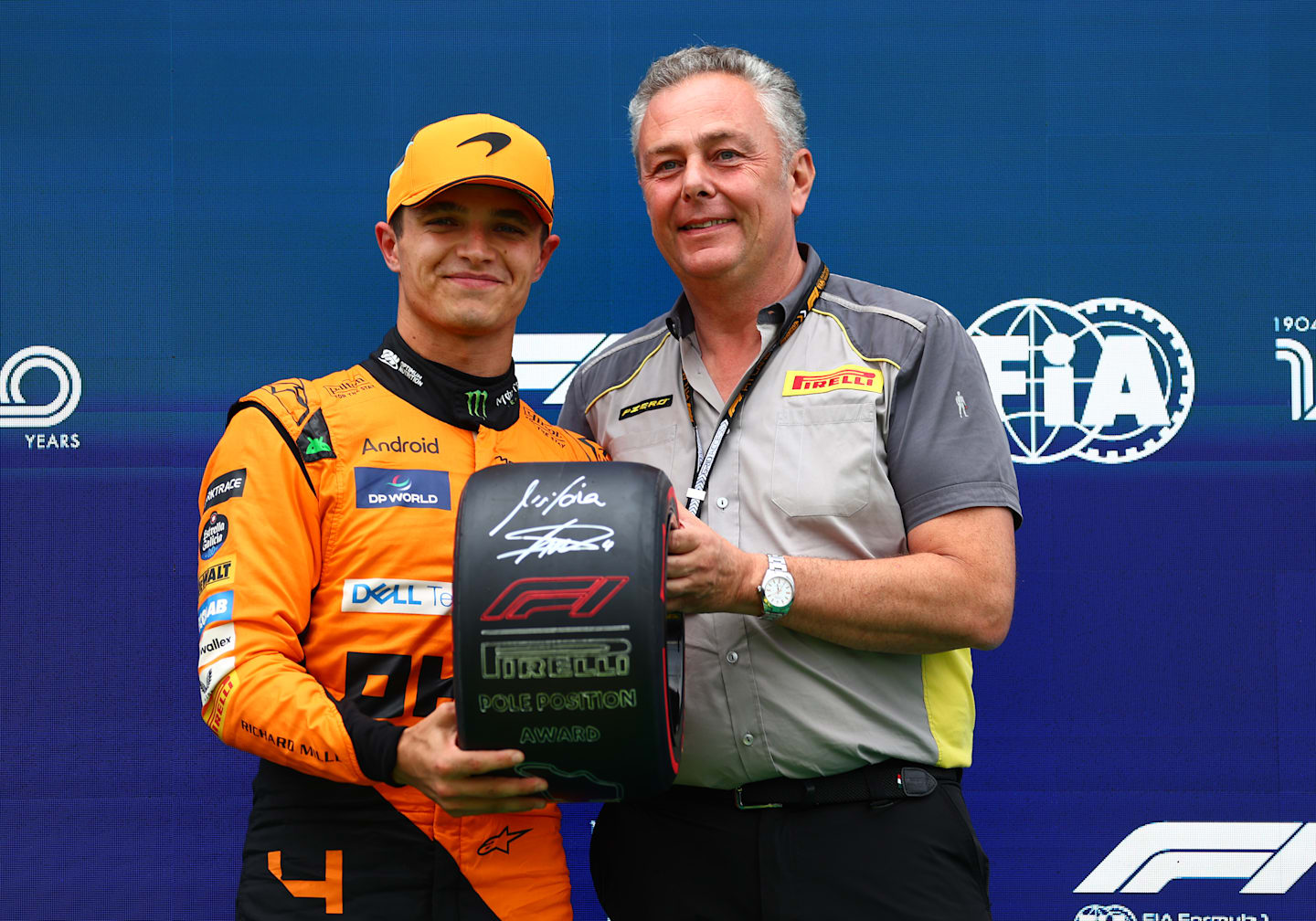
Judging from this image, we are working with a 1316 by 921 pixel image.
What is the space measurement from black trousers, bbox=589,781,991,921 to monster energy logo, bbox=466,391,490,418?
627 millimetres

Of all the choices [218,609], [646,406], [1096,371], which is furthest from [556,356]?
[1096,371]

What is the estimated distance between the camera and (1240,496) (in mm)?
2025

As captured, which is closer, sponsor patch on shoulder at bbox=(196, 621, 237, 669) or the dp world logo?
sponsor patch on shoulder at bbox=(196, 621, 237, 669)

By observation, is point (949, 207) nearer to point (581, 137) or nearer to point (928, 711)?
point (581, 137)

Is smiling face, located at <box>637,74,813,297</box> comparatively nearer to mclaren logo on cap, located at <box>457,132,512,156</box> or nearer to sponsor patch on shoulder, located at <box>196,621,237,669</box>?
mclaren logo on cap, located at <box>457,132,512,156</box>

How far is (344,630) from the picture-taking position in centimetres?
123

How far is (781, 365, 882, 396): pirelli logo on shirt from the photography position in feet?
4.65

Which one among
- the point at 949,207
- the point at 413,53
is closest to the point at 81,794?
the point at 413,53

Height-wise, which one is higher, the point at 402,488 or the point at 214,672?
the point at 402,488

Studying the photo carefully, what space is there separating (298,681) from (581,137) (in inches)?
53.6

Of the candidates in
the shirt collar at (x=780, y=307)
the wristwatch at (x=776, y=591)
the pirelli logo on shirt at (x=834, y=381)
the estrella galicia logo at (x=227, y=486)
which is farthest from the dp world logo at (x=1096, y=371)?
the estrella galicia logo at (x=227, y=486)

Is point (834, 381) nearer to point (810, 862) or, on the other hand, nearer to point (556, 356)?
point (810, 862)

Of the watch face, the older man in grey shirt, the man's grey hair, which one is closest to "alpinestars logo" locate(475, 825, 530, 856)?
the older man in grey shirt

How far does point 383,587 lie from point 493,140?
63 centimetres
